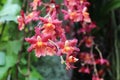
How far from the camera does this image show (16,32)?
1547 millimetres

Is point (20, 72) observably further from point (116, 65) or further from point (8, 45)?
point (116, 65)

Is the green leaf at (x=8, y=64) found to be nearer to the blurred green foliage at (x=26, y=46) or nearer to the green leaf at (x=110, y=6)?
the blurred green foliage at (x=26, y=46)

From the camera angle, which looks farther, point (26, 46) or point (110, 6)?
point (110, 6)

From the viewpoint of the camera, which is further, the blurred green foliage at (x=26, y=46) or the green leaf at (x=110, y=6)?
the green leaf at (x=110, y=6)

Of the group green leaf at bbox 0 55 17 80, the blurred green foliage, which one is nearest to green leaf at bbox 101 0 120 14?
the blurred green foliage

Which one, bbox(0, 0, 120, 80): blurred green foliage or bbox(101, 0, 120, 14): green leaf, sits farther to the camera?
bbox(101, 0, 120, 14): green leaf

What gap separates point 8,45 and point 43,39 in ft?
1.21

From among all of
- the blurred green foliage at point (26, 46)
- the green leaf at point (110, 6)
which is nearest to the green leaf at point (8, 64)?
the blurred green foliage at point (26, 46)

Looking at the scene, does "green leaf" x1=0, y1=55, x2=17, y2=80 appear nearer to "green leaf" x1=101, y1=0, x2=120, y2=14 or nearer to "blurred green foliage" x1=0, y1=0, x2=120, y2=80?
"blurred green foliage" x1=0, y1=0, x2=120, y2=80

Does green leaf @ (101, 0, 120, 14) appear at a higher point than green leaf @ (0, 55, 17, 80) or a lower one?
higher

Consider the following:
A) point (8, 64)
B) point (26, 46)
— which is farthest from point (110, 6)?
point (8, 64)

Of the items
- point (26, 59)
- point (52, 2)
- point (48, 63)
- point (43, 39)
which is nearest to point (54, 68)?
point (48, 63)

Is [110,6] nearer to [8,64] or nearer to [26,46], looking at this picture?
[26,46]

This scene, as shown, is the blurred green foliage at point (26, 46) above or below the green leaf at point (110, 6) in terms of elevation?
below
